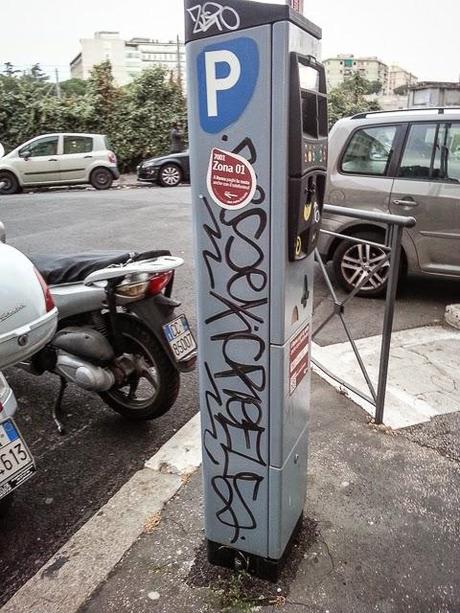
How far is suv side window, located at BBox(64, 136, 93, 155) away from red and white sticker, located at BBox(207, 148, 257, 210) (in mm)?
13910

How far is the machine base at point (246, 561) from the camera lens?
6.57 ft

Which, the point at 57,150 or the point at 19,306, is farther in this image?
the point at 57,150

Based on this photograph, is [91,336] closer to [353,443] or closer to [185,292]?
[353,443]

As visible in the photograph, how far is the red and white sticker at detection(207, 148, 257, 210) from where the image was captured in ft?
5.26

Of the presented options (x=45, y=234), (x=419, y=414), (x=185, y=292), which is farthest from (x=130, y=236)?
(x=419, y=414)

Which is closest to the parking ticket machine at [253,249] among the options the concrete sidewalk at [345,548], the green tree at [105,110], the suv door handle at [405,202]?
the concrete sidewalk at [345,548]

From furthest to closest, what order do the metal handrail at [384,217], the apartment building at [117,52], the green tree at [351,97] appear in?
the apartment building at [117,52] < the green tree at [351,97] < the metal handrail at [384,217]

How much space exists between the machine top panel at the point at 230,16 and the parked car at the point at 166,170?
548 inches

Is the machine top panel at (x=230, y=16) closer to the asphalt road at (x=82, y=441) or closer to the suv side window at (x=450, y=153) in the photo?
the asphalt road at (x=82, y=441)

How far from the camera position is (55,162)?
47.1 feet

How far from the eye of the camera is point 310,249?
1808mm

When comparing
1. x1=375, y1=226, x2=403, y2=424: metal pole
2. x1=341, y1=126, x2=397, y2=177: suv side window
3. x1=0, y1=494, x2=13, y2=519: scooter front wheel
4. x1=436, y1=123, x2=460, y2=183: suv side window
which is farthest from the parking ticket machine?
x1=341, y1=126, x2=397, y2=177: suv side window

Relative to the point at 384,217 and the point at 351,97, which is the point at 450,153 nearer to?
the point at 384,217

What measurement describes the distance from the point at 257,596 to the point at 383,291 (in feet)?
12.7
